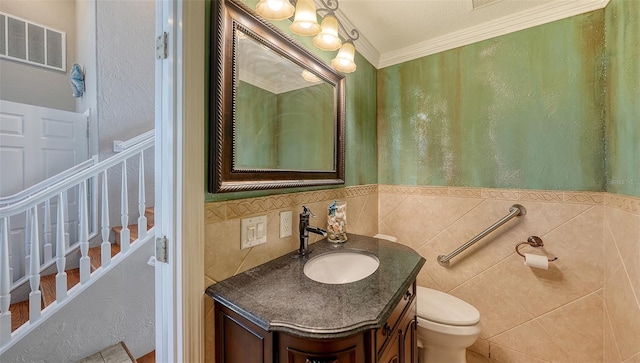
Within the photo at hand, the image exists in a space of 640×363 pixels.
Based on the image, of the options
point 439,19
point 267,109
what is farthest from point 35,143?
point 439,19

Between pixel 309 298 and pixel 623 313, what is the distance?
1.48 metres

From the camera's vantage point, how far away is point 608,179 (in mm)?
1321

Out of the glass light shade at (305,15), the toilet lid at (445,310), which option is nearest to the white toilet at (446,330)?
the toilet lid at (445,310)

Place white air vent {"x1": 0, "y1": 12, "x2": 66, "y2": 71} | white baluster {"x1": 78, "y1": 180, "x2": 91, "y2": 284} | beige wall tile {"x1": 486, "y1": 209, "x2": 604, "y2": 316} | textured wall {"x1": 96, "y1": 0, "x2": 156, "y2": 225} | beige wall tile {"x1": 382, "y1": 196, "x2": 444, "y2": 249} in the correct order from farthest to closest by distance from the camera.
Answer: white air vent {"x1": 0, "y1": 12, "x2": 66, "y2": 71}, textured wall {"x1": 96, "y1": 0, "x2": 156, "y2": 225}, beige wall tile {"x1": 382, "y1": 196, "x2": 444, "y2": 249}, white baluster {"x1": 78, "y1": 180, "x2": 91, "y2": 284}, beige wall tile {"x1": 486, "y1": 209, "x2": 604, "y2": 316}

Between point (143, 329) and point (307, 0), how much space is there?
7.91 feet

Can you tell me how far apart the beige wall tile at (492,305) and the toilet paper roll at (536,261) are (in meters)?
0.26

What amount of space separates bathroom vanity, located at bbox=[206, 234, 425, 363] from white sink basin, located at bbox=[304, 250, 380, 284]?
0.38 ft

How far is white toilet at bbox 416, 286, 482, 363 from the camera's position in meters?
1.27

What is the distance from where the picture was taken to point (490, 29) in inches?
63.6

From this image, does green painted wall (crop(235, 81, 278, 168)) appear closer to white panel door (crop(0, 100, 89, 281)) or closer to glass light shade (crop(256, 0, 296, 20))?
Answer: glass light shade (crop(256, 0, 296, 20))

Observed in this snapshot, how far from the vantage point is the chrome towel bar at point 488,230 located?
1.53 meters

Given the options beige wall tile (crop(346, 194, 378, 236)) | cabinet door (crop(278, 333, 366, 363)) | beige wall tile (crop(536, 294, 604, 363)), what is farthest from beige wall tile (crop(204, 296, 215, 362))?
beige wall tile (crop(536, 294, 604, 363))

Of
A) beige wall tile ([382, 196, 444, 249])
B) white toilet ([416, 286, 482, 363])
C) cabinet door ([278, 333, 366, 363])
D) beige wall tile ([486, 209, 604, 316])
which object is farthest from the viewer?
beige wall tile ([382, 196, 444, 249])

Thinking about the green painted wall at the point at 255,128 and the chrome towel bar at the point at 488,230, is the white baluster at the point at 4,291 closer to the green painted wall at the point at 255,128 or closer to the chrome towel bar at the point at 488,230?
the green painted wall at the point at 255,128
